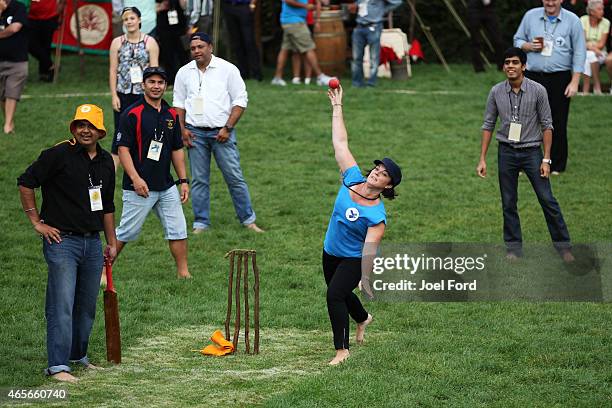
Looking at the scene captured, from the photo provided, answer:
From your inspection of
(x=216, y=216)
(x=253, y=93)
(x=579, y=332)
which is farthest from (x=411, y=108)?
(x=579, y=332)

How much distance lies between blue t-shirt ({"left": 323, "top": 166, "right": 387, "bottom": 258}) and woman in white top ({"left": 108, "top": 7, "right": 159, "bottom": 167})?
5.42 metres

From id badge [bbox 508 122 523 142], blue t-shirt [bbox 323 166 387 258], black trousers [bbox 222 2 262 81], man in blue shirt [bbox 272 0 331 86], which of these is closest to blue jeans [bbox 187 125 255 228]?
id badge [bbox 508 122 523 142]

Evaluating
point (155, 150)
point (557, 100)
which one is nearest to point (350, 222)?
point (155, 150)

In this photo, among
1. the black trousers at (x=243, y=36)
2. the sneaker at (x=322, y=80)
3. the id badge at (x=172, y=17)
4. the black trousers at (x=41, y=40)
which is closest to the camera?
the id badge at (x=172, y=17)

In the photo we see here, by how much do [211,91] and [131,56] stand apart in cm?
142

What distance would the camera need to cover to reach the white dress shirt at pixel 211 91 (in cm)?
1332

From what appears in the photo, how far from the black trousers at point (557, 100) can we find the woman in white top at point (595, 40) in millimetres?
4604

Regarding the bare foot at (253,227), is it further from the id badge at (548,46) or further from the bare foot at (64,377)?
the bare foot at (64,377)

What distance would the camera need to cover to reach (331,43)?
22406 millimetres

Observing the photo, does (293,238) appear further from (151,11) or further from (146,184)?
(151,11)

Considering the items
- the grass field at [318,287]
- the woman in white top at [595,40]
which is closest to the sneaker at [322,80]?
the grass field at [318,287]

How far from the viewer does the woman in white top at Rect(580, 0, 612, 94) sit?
20.5m

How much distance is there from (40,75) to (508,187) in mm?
12439

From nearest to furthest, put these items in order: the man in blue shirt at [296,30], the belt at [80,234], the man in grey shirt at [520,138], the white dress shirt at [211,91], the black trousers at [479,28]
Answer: the belt at [80,234], the man in grey shirt at [520,138], the white dress shirt at [211,91], the man in blue shirt at [296,30], the black trousers at [479,28]
